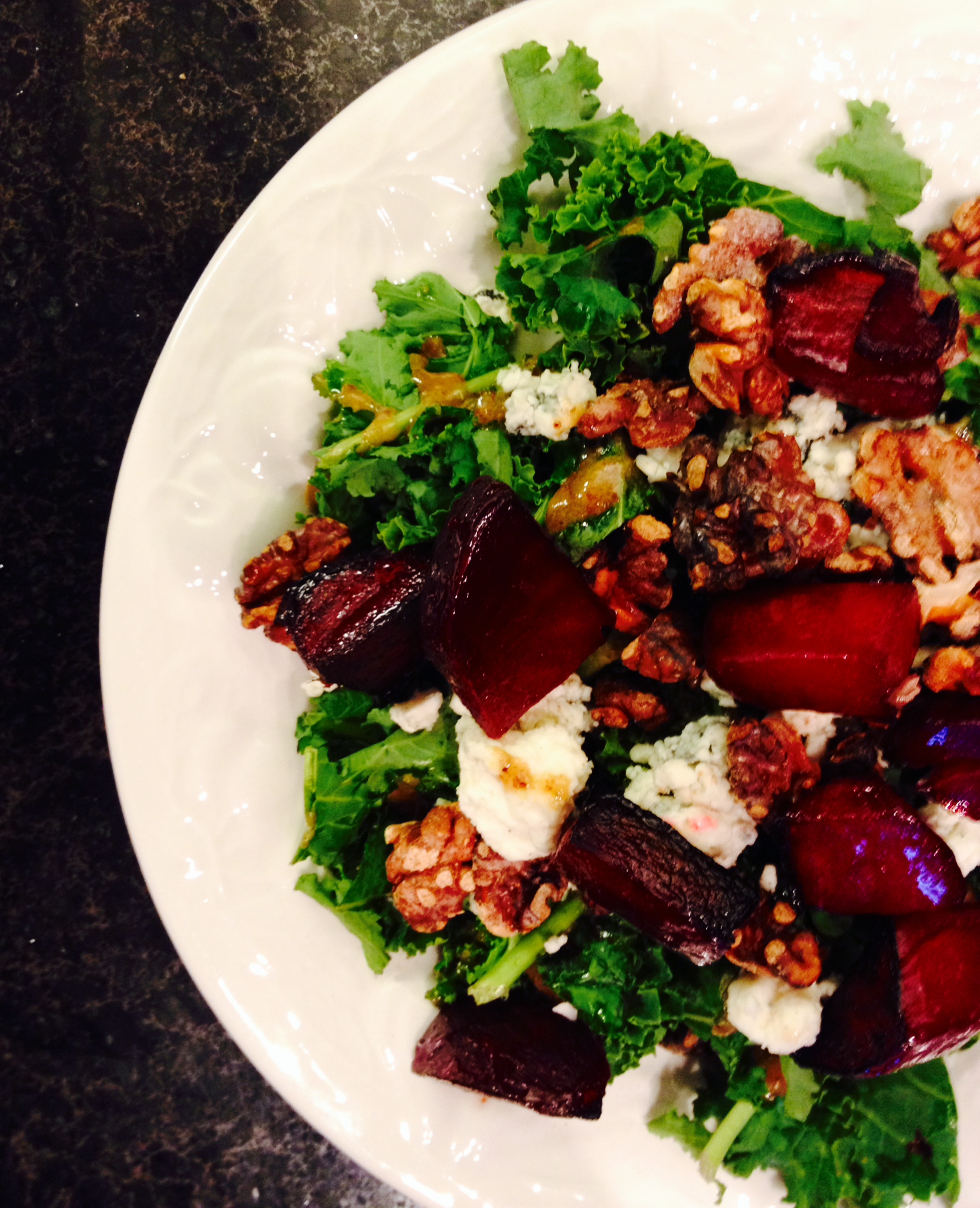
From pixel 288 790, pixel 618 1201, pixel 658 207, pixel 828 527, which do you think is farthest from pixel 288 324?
pixel 618 1201

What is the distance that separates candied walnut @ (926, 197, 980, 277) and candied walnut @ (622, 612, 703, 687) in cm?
82

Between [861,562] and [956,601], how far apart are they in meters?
0.18

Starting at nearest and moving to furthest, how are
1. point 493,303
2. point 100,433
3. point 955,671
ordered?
point 955,671
point 493,303
point 100,433

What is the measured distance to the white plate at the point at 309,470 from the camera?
4.29 ft

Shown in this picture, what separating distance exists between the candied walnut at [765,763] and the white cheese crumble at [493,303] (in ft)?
2.73

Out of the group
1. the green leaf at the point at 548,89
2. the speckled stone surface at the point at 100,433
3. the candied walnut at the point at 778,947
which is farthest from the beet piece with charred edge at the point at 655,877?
the speckled stone surface at the point at 100,433

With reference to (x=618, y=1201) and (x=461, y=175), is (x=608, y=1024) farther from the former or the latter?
(x=461, y=175)

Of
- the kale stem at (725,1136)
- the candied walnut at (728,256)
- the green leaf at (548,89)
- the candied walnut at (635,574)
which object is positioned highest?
the green leaf at (548,89)

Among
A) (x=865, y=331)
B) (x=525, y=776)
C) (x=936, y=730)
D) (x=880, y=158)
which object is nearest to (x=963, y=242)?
(x=880, y=158)

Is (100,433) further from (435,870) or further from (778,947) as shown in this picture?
(778,947)

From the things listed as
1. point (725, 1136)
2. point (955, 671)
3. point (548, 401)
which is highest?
point (548, 401)

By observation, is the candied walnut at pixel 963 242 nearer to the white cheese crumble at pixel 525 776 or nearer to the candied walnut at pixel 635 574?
the candied walnut at pixel 635 574

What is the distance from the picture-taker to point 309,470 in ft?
4.66

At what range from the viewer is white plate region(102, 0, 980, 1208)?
4.29 feet
